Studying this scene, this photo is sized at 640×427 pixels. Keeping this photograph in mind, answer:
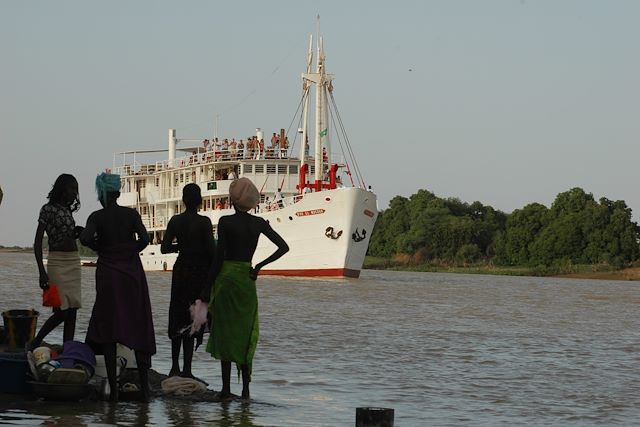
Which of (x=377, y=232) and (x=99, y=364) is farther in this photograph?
(x=377, y=232)

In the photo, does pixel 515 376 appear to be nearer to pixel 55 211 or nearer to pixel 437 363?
pixel 437 363

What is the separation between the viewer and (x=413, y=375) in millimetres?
12141

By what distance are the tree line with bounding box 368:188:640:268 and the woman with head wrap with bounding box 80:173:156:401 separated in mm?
85550

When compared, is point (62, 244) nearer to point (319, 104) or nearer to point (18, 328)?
point (18, 328)

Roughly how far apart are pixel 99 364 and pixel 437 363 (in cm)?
593

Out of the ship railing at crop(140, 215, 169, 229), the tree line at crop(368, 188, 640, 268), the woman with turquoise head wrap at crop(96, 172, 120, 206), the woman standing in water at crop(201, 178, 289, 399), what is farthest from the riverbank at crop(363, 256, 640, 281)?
the woman with turquoise head wrap at crop(96, 172, 120, 206)

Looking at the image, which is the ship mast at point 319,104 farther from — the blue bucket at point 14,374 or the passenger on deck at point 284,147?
the blue bucket at point 14,374

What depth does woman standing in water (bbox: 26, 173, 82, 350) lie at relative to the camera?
8.83 metres

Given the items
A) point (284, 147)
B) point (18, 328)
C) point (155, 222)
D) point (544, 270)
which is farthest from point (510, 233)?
point (18, 328)

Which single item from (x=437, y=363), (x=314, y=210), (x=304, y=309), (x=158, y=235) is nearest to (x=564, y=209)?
(x=158, y=235)

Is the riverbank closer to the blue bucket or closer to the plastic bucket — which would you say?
the plastic bucket

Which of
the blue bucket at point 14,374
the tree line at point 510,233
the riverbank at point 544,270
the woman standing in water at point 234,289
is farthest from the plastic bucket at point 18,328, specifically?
the tree line at point 510,233

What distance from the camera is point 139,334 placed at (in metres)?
8.32

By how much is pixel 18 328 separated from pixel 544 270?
8484 cm
